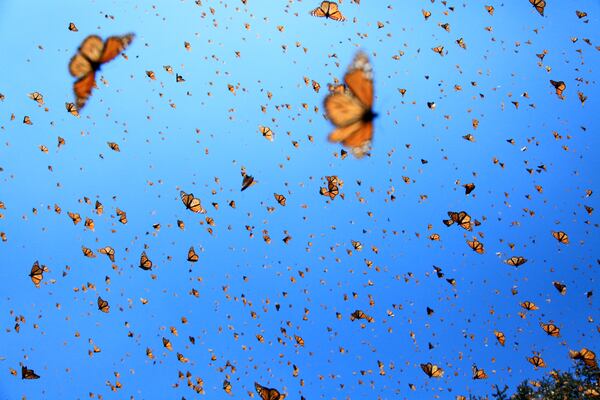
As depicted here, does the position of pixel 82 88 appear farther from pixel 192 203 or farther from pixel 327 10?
pixel 327 10

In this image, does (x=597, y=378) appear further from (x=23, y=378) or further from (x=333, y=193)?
(x=23, y=378)

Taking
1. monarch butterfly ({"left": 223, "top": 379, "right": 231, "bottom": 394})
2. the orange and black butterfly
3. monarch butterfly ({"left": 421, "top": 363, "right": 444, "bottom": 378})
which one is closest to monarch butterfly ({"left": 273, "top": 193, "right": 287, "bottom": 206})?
the orange and black butterfly

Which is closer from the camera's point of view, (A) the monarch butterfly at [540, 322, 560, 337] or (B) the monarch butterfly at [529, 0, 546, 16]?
(B) the monarch butterfly at [529, 0, 546, 16]

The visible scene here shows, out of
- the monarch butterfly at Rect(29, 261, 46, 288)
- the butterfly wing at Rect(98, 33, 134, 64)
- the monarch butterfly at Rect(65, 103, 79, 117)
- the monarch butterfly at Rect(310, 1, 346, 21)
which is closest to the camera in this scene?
the butterfly wing at Rect(98, 33, 134, 64)

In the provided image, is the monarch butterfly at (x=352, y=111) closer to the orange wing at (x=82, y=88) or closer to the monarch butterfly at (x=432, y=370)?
the orange wing at (x=82, y=88)

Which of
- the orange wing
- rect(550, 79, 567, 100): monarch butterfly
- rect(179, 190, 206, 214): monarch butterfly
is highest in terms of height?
rect(550, 79, 567, 100): monarch butterfly

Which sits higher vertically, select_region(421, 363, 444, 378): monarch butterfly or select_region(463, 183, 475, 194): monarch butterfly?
select_region(463, 183, 475, 194): monarch butterfly

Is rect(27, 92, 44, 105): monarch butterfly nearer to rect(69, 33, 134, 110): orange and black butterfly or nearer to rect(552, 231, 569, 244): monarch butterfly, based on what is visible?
rect(69, 33, 134, 110): orange and black butterfly

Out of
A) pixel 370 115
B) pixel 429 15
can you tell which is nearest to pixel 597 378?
pixel 429 15

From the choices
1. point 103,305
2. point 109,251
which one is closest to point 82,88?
point 109,251
